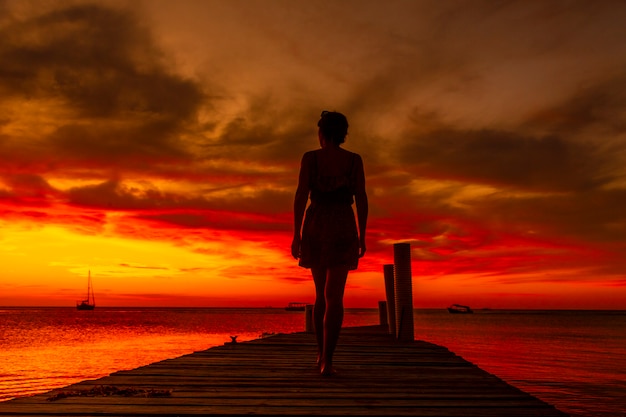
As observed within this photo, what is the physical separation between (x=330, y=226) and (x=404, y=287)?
5294mm

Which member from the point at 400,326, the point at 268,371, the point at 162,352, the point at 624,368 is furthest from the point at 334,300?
the point at 162,352

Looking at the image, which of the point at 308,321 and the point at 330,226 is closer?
the point at 330,226

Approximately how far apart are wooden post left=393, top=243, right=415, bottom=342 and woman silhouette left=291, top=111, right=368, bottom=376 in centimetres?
467

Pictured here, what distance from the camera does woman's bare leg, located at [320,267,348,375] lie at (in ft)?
18.6

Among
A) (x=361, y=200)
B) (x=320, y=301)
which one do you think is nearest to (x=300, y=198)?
(x=361, y=200)

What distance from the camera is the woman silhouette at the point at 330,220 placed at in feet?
18.7

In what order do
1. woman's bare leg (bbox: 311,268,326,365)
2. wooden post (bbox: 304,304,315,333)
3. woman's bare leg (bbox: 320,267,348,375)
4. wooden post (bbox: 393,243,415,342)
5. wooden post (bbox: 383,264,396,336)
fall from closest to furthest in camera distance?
1. woman's bare leg (bbox: 320,267,348,375)
2. woman's bare leg (bbox: 311,268,326,365)
3. wooden post (bbox: 393,243,415,342)
4. wooden post (bbox: 383,264,396,336)
5. wooden post (bbox: 304,304,315,333)

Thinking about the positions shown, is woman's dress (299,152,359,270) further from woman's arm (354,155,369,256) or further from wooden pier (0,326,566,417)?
wooden pier (0,326,566,417)

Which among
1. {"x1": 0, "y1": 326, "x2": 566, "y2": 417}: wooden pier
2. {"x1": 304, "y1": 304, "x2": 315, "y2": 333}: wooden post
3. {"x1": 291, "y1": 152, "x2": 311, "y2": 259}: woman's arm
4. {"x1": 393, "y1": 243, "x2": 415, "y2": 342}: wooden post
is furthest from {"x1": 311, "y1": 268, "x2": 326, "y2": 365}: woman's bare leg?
{"x1": 304, "y1": 304, "x2": 315, "y2": 333}: wooden post

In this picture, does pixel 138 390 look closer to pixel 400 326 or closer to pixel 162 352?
pixel 400 326

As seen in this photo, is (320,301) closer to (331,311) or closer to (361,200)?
(331,311)

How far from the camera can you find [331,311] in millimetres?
5668

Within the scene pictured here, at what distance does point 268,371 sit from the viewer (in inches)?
240

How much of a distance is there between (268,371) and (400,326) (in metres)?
5.45
